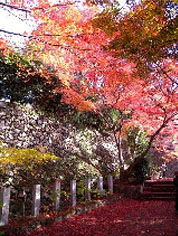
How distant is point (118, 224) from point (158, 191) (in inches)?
228

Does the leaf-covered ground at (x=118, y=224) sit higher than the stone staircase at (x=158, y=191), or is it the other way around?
the stone staircase at (x=158, y=191)

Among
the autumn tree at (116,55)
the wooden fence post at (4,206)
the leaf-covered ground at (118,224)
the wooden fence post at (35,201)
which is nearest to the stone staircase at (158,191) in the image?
the autumn tree at (116,55)

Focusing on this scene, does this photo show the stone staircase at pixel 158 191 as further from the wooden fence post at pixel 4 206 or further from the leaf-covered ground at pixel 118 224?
the wooden fence post at pixel 4 206

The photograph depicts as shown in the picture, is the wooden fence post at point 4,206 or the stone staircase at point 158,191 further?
the stone staircase at point 158,191

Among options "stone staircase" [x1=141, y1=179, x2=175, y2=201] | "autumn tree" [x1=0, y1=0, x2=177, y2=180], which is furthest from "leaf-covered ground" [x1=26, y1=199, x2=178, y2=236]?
"autumn tree" [x1=0, y1=0, x2=177, y2=180]

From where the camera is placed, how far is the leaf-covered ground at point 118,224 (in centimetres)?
499

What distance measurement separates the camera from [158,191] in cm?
1088

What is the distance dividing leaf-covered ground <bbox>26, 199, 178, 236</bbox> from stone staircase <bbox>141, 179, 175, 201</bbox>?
2540 millimetres

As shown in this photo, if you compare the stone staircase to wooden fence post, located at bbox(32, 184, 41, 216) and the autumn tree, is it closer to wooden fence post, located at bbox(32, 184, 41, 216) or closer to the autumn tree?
the autumn tree

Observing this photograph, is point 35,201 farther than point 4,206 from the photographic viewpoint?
Yes

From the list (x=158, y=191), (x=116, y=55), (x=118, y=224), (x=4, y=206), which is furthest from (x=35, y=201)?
(x=158, y=191)

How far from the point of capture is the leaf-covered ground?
4.99 m

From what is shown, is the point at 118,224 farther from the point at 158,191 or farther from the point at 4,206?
the point at 158,191

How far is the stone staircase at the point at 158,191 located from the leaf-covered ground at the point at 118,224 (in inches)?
100.0
